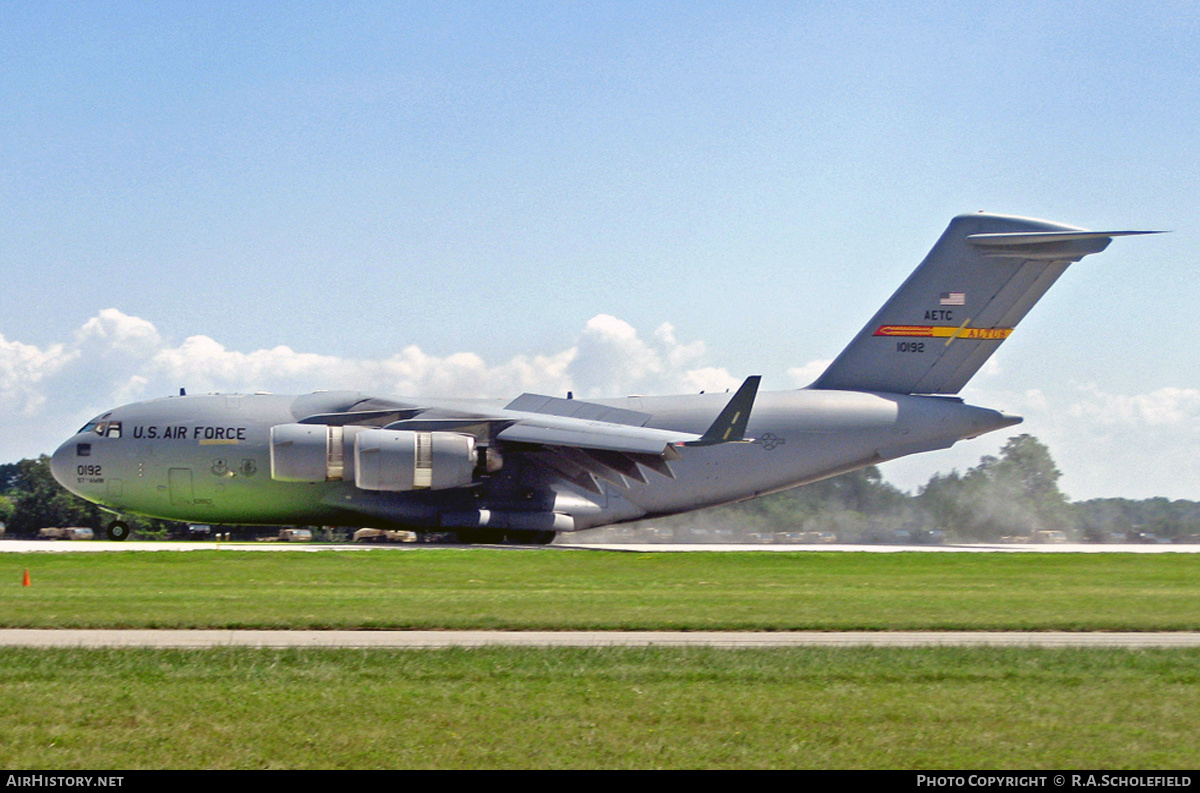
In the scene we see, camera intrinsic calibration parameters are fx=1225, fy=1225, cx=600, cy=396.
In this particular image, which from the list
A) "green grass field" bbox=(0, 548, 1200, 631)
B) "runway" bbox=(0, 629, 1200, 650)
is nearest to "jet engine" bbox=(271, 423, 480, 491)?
"green grass field" bbox=(0, 548, 1200, 631)

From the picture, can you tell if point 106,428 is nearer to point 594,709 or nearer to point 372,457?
point 372,457

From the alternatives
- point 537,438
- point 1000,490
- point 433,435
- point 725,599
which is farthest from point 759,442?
point 725,599

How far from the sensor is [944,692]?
30.0 feet

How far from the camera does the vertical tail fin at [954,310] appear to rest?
1253 inches

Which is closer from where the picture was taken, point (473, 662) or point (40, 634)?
point (473, 662)

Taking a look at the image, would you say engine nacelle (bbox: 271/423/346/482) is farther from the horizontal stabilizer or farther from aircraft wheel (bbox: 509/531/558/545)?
the horizontal stabilizer

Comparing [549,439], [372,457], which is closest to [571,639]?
[549,439]

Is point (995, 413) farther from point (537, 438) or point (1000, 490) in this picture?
point (537, 438)

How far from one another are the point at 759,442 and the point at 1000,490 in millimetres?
12726

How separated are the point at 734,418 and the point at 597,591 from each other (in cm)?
969

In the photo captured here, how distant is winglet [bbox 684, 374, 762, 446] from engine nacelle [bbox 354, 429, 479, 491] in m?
5.60

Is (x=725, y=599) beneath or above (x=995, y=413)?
beneath

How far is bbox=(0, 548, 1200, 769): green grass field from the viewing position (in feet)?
23.9

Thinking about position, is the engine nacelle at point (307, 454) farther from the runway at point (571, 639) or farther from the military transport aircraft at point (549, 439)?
the runway at point (571, 639)
